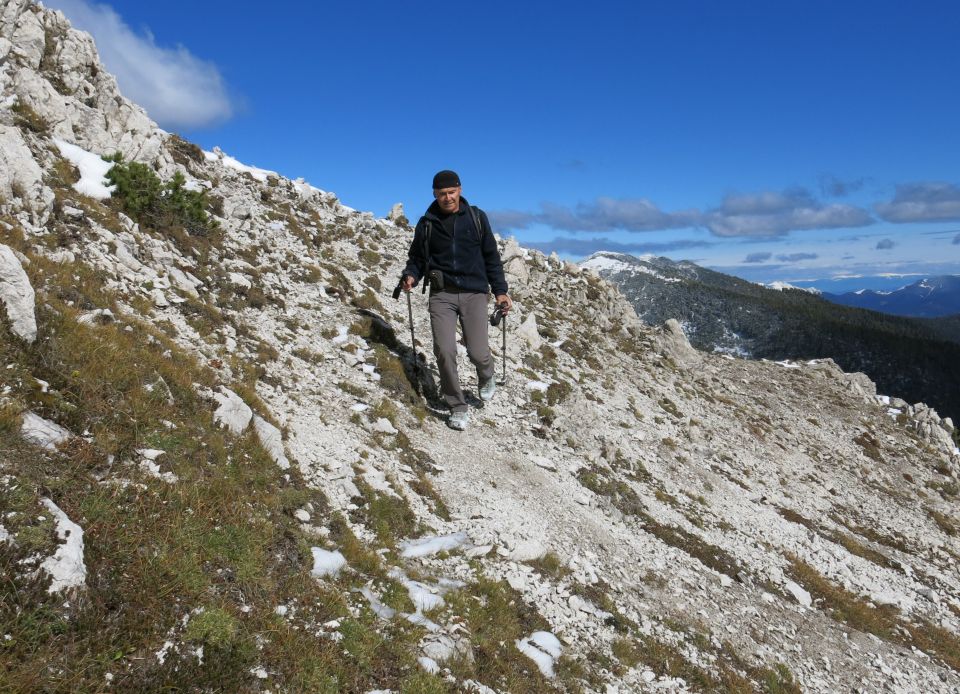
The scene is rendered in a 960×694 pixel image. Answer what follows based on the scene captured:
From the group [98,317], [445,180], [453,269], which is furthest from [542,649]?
[445,180]

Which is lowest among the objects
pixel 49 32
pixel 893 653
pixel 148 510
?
pixel 893 653

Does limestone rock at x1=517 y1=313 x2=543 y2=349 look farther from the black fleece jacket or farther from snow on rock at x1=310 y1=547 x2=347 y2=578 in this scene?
snow on rock at x1=310 y1=547 x2=347 y2=578

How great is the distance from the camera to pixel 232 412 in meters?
7.45

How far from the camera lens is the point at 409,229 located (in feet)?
106

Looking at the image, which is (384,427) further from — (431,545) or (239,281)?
(239,281)

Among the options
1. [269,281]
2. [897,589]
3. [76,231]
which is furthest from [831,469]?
[76,231]

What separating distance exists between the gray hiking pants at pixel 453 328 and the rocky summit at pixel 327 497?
1.09 m

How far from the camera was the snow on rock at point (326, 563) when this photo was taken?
5777 mm

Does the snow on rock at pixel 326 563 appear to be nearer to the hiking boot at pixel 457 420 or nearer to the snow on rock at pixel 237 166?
the hiking boot at pixel 457 420

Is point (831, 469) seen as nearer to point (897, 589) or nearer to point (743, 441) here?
point (743, 441)

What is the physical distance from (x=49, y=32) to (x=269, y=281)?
13682mm

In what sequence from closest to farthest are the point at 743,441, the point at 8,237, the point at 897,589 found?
1. the point at 8,237
2. the point at 897,589
3. the point at 743,441

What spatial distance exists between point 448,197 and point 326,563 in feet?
25.5

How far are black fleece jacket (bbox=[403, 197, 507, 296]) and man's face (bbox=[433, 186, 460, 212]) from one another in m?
0.20
